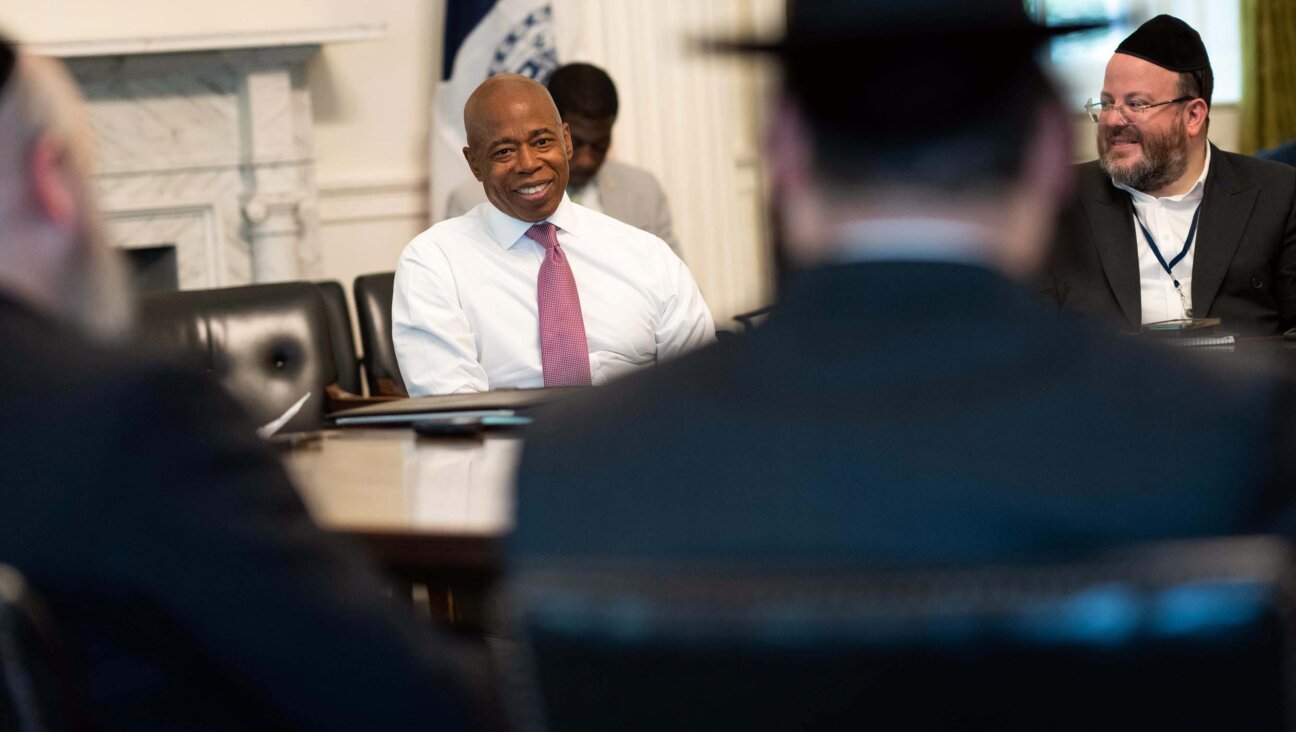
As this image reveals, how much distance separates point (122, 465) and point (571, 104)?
13.5ft

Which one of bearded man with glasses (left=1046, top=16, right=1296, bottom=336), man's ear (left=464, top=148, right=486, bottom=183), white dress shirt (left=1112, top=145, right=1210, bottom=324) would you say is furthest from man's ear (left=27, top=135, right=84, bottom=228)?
white dress shirt (left=1112, top=145, right=1210, bottom=324)

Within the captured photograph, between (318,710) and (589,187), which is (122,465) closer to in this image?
(318,710)

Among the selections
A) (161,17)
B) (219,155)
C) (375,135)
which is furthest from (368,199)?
(161,17)

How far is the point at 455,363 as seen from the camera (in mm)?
3117

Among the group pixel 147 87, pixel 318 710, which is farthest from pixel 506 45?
pixel 318 710

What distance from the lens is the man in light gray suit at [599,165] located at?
197 inches

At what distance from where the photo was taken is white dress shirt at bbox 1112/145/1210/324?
3.68 m

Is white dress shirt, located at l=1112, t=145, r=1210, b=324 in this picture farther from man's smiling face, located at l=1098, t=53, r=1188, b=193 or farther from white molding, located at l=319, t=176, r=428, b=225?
white molding, located at l=319, t=176, r=428, b=225

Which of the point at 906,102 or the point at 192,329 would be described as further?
the point at 192,329

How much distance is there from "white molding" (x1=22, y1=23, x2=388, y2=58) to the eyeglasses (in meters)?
2.57

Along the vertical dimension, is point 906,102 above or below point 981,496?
above

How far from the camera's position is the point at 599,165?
5.08m

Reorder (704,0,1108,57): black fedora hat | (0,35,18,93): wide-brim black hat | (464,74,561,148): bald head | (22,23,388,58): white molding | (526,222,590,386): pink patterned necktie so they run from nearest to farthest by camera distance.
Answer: (704,0,1108,57): black fedora hat
(0,35,18,93): wide-brim black hat
(526,222,590,386): pink patterned necktie
(464,74,561,148): bald head
(22,23,388,58): white molding

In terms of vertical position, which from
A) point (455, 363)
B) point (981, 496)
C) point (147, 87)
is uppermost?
point (147, 87)
